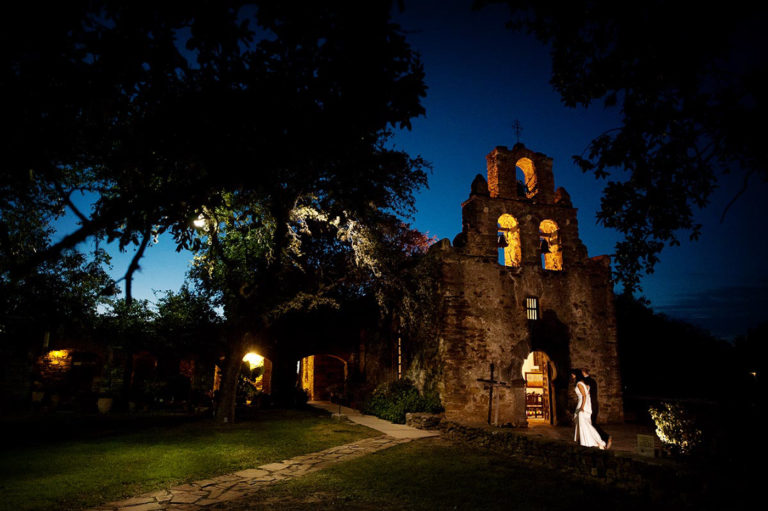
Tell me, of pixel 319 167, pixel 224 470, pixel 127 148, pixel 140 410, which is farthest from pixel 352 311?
pixel 127 148

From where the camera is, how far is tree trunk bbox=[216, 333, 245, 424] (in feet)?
43.2

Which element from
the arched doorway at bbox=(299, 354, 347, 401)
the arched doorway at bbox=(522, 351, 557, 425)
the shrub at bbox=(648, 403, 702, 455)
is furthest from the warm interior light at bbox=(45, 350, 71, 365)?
the shrub at bbox=(648, 403, 702, 455)

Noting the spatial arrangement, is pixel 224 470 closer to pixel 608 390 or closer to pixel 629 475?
pixel 629 475

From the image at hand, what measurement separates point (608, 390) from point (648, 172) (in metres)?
11.3

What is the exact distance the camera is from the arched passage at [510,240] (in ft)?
50.4

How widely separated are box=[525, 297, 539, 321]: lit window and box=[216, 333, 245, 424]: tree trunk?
9480 millimetres

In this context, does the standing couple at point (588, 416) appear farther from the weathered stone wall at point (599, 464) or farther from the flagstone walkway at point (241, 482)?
the flagstone walkway at point (241, 482)

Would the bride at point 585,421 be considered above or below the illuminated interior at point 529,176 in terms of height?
below

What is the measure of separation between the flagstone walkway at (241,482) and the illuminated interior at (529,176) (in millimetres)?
9882

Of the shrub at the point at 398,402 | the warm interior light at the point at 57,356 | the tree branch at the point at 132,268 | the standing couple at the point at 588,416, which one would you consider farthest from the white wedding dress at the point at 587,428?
the warm interior light at the point at 57,356

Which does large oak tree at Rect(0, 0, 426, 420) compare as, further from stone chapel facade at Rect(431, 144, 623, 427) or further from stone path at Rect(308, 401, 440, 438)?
stone chapel facade at Rect(431, 144, 623, 427)

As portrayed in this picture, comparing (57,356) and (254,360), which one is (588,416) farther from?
(57,356)

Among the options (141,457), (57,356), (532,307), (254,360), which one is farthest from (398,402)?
(57,356)

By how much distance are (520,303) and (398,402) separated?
5.30 m
